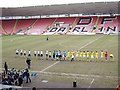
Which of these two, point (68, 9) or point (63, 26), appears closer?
point (68, 9)

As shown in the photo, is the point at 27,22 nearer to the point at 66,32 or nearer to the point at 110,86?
the point at 66,32

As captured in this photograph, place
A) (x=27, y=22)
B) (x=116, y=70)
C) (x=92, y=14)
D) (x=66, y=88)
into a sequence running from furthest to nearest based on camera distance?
1. (x=27, y=22)
2. (x=92, y=14)
3. (x=116, y=70)
4. (x=66, y=88)

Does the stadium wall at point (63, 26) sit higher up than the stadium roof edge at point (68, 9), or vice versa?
the stadium roof edge at point (68, 9)

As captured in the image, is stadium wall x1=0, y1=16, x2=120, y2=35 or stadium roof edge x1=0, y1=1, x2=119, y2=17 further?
stadium wall x1=0, y1=16, x2=120, y2=35

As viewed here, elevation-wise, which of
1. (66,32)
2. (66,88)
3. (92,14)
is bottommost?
(66,88)

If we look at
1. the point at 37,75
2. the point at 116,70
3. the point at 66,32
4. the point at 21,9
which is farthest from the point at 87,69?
the point at 21,9

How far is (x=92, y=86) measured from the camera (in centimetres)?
1812

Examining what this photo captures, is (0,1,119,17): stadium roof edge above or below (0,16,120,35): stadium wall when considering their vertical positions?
above

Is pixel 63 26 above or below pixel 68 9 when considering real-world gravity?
below

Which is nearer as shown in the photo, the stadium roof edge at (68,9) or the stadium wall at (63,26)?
the stadium roof edge at (68,9)

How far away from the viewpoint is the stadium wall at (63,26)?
66.9m

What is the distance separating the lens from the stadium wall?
220 feet

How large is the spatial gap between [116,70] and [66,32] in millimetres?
46525

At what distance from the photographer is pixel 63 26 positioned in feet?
236
